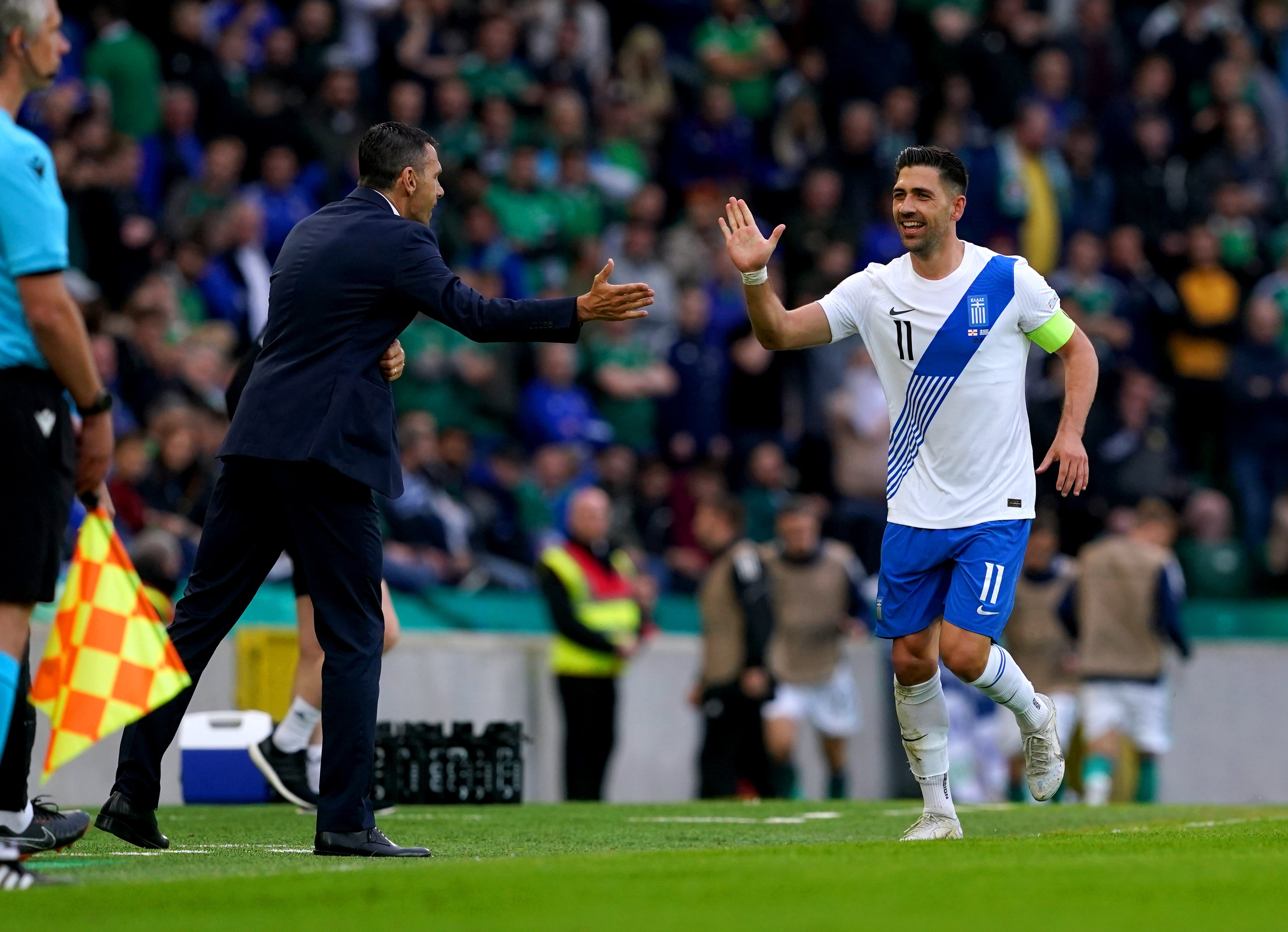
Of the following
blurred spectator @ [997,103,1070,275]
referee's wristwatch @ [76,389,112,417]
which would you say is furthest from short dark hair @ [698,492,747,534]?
referee's wristwatch @ [76,389,112,417]

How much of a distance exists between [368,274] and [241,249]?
8.24 m

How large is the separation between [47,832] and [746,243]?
329cm

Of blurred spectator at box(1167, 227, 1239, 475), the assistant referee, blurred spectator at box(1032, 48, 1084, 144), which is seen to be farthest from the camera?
blurred spectator at box(1032, 48, 1084, 144)

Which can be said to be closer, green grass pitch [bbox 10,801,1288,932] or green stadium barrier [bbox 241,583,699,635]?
green grass pitch [bbox 10,801,1288,932]

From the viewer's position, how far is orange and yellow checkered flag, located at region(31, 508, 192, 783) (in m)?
5.93

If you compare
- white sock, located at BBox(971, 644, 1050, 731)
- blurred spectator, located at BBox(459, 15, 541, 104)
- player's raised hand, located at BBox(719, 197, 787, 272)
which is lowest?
white sock, located at BBox(971, 644, 1050, 731)

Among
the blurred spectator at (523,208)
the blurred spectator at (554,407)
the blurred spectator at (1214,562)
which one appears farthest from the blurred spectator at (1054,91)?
the blurred spectator at (554,407)

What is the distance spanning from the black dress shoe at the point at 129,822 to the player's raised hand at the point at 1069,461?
3470 millimetres

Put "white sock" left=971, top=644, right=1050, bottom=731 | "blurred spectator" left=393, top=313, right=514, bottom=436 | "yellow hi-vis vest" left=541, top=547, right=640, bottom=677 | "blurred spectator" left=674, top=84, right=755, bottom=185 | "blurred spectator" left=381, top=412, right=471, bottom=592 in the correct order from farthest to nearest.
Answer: "blurred spectator" left=674, top=84, right=755, bottom=185 < "blurred spectator" left=393, top=313, right=514, bottom=436 < "blurred spectator" left=381, top=412, right=471, bottom=592 < "yellow hi-vis vest" left=541, top=547, right=640, bottom=677 < "white sock" left=971, top=644, right=1050, bottom=731

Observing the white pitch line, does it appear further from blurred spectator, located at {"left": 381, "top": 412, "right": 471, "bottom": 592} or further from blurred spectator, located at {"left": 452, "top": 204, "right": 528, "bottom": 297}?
blurred spectator, located at {"left": 452, "top": 204, "right": 528, "bottom": 297}

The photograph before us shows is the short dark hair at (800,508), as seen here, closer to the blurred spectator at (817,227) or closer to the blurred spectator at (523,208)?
the blurred spectator at (523,208)

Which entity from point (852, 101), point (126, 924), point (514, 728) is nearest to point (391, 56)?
point (852, 101)

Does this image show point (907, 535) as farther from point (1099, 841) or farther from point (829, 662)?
point (829, 662)

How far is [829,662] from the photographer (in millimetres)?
15820
